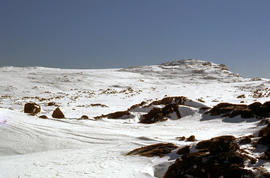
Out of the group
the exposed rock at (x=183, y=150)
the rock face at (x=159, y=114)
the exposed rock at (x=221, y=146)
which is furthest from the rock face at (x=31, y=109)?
the exposed rock at (x=221, y=146)

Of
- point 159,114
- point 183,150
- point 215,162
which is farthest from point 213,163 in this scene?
point 159,114

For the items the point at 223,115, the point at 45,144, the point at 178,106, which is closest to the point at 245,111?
the point at 223,115

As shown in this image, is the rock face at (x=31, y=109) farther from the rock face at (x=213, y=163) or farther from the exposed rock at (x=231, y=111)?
the rock face at (x=213, y=163)

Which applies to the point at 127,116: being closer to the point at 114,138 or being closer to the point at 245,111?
the point at 114,138

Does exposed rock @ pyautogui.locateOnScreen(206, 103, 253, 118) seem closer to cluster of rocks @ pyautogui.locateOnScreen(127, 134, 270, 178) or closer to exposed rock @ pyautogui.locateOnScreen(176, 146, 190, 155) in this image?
cluster of rocks @ pyautogui.locateOnScreen(127, 134, 270, 178)

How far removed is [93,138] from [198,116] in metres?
4.49

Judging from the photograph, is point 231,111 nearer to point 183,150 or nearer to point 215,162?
point 183,150

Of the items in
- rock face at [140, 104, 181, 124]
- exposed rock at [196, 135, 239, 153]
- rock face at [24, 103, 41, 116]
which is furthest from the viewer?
rock face at [24, 103, 41, 116]

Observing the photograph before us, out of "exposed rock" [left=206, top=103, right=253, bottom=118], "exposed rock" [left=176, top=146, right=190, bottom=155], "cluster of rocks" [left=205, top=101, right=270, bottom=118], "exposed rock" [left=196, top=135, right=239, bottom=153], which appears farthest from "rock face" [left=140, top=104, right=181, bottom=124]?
"exposed rock" [left=196, top=135, right=239, bottom=153]

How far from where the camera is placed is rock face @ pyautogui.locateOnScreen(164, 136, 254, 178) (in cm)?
304

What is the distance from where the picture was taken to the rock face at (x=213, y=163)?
9.96 ft

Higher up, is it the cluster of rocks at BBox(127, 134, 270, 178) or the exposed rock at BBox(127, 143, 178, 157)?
the cluster of rocks at BBox(127, 134, 270, 178)

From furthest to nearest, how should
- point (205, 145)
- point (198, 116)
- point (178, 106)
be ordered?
point (178, 106), point (198, 116), point (205, 145)

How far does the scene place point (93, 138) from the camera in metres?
5.70
